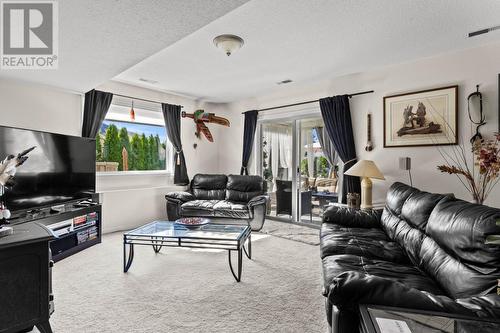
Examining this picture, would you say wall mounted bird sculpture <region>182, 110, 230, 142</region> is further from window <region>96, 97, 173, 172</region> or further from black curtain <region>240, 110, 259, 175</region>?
window <region>96, 97, 173, 172</region>

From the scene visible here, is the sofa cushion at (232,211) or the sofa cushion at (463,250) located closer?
the sofa cushion at (463,250)

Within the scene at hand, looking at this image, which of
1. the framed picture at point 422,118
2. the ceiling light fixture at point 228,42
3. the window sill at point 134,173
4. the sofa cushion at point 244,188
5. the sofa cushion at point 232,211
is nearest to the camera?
the ceiling light fixture at point 228,42

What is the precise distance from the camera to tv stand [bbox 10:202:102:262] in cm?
311

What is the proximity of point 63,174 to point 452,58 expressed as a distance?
518 centimetres

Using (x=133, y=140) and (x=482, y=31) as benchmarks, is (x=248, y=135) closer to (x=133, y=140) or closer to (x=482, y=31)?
(x=133, y=140)

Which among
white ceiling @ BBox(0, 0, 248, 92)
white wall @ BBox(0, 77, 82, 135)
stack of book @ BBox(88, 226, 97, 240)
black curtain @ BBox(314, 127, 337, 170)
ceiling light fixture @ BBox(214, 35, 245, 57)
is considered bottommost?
stack of book @ BBox(88, 226, 97, 240)

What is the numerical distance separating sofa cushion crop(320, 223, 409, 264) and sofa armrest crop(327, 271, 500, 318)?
1006 millimetres

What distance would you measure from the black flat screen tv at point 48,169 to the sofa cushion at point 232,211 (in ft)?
6.24

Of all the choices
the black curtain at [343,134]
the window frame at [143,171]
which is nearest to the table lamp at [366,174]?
the black curtain at [343,134]

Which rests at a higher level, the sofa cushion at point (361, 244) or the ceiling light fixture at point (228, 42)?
the ceiling light fixture at point (228, 42)

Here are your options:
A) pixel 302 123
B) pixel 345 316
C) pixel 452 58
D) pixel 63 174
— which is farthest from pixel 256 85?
pixel 345 316

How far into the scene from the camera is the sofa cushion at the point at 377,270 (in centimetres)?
164

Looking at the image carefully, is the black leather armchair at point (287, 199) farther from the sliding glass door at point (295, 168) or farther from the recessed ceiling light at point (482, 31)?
the recessed ceiling light at point (482, 31)

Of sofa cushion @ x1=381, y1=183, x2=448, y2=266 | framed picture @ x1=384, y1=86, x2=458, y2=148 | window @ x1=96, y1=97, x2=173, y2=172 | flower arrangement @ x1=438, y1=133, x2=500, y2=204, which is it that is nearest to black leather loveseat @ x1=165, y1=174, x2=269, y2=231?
window @ x1=96, y1=97, x2=173, y2=172
